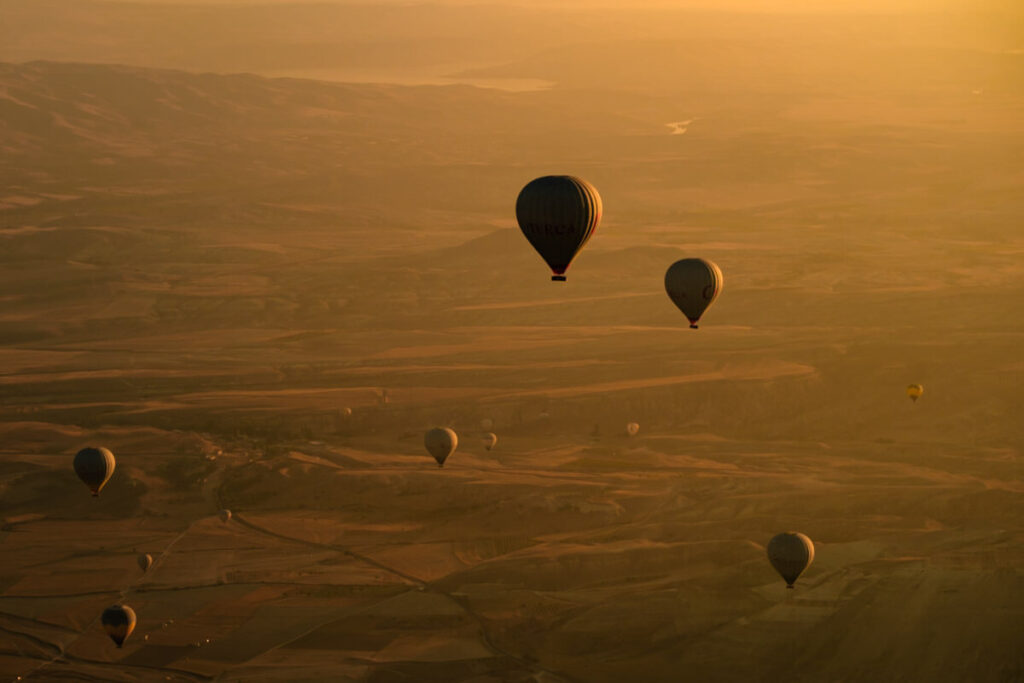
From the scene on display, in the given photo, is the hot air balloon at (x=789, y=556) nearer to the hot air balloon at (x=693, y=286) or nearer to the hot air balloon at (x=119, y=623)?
the hot air balloon at (x=693, y=286)

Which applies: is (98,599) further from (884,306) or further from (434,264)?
(434,264)

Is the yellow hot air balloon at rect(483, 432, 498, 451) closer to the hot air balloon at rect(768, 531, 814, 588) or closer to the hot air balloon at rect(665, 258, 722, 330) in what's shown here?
the hot air balloon at rect(665, 258, 722, 330)

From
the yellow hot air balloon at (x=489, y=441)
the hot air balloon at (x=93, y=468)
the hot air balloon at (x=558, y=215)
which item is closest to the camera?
the hot air balloon at (x=558, y=215)

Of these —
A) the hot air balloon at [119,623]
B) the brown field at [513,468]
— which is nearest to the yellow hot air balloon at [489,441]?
the brown field at [513,468]

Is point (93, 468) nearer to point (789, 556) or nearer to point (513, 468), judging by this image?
point (513, 468)

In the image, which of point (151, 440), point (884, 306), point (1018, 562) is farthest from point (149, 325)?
point (1018, 562)

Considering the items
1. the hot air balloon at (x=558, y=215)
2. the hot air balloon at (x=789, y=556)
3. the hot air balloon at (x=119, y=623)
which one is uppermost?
the hot air balloon at (x=558, y=215)

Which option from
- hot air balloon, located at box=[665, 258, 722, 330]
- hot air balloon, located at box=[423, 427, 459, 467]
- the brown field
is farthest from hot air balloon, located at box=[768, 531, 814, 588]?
hot air balloon, located at box=[423, 427, 459, 467]
